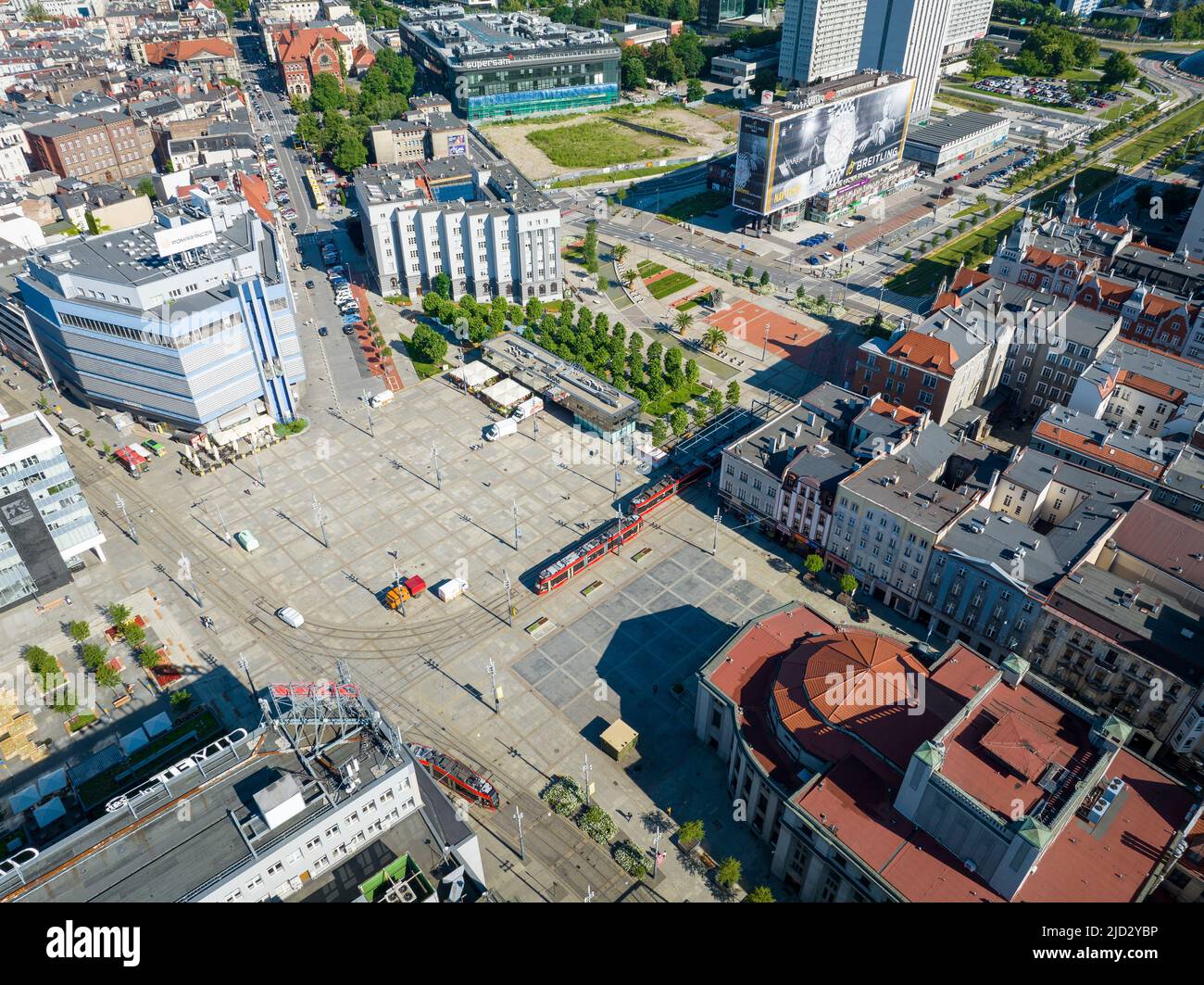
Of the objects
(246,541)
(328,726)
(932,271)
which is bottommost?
(246,541)

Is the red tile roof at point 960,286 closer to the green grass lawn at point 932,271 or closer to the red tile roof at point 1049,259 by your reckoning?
the red tile roof at point 1049,259

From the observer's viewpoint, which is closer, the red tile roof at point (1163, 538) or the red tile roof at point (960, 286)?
the red tile roof at point (1163, 538)

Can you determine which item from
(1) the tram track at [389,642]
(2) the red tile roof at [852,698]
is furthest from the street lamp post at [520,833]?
(2) the red tile roof at [852,698]

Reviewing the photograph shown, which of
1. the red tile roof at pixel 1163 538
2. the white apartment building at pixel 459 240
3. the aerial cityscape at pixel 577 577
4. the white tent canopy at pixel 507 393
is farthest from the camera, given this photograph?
the white apartment building at pixel 459 240

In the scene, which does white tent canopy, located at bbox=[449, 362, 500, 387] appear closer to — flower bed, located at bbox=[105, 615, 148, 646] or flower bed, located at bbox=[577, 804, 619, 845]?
flower bed, located at bbox=[105, 615, 148, 646]

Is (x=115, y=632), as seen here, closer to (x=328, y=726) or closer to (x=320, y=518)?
(x=320, y=518)

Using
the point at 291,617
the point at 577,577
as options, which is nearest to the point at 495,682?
the point at 577,577

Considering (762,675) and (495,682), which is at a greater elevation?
(762,675)
